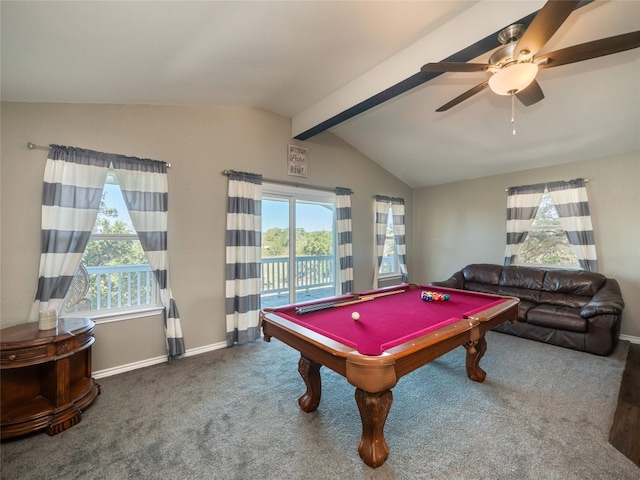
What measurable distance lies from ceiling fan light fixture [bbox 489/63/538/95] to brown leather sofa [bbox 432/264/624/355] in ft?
9.40

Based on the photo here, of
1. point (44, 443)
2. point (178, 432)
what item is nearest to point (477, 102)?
point (178, 432)

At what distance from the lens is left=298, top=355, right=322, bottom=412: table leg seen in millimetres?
2061

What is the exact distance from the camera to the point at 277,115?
12.7ft

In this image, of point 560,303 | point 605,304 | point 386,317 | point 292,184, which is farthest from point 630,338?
point 292,184

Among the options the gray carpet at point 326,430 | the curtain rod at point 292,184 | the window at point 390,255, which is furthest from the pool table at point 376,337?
the window at point 390,255

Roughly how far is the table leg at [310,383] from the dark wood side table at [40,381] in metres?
1.66

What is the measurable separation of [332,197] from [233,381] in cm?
305

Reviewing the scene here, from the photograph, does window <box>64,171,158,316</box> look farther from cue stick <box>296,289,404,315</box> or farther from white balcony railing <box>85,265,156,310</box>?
cue stick <box>296,289,404,315</box>

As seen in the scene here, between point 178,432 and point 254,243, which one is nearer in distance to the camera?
point 178,432

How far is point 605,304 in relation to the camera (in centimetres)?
306

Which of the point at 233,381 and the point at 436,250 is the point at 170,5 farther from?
the point at 436,250

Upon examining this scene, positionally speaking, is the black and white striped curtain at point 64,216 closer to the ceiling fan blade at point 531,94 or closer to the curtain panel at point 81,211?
the curtain panel at point 81,211

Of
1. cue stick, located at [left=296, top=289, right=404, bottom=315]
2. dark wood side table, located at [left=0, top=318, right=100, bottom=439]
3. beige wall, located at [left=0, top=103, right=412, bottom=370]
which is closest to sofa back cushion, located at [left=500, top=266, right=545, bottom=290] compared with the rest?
cue stick, located at [left=296, top=289, right=404, bottom=315]

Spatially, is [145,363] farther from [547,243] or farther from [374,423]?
[547,243]
